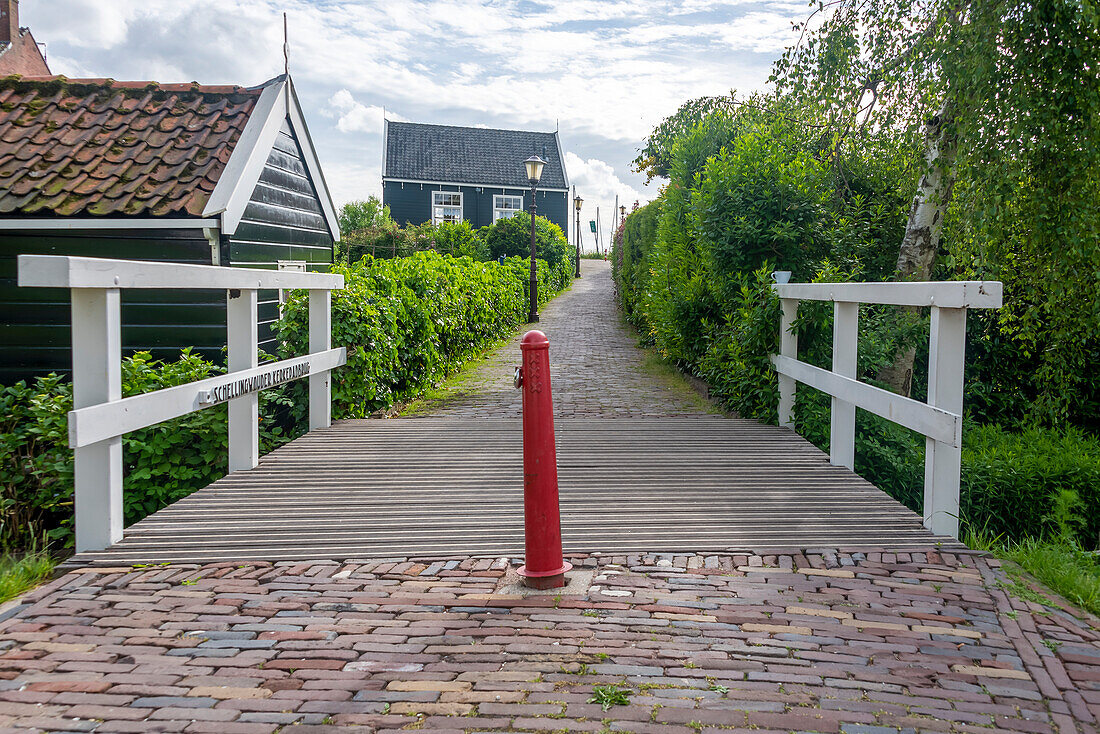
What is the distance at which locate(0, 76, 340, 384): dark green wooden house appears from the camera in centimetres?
988

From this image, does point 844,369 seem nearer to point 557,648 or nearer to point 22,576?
point 557,648

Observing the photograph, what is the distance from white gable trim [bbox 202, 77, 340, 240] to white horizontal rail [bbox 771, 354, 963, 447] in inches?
269

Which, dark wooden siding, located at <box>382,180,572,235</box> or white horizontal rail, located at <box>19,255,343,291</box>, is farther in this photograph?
dark wooden siding, located at <box>382,180,572,235</box>

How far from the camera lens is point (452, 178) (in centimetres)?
4309

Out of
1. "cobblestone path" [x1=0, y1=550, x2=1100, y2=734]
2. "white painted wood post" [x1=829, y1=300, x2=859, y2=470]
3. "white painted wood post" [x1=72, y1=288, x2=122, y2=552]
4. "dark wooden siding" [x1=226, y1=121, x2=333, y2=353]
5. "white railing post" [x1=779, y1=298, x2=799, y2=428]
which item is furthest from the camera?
"dark wooden siding" [x1=226, y1=121, x2=333, y2=353]

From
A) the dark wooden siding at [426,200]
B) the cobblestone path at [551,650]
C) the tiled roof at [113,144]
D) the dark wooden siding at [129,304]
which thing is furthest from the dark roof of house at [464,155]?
the cobblestone path at [551,650]

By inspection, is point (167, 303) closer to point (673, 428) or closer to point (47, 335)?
point (47, 335)

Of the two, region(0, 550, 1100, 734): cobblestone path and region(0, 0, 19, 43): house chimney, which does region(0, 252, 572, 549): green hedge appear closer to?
region(0, 550, 1100, 734): cobblestone path

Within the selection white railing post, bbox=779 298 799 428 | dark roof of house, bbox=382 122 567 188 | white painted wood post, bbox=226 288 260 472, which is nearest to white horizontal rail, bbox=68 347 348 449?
white painted wood post, bbox=226 288 260 472

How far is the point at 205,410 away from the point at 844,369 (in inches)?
199

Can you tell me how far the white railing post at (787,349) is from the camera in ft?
24.8

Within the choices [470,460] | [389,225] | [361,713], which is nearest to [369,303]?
[470,460]

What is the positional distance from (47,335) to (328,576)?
27.7 feet

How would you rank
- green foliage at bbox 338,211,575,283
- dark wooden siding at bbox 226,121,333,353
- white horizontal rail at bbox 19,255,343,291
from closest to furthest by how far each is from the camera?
white horizontal rail at bbox 19,255,343,291 → dark wooden siding at bbox 226,121,333,353 → green foliage at bbox 338,211,575,283
